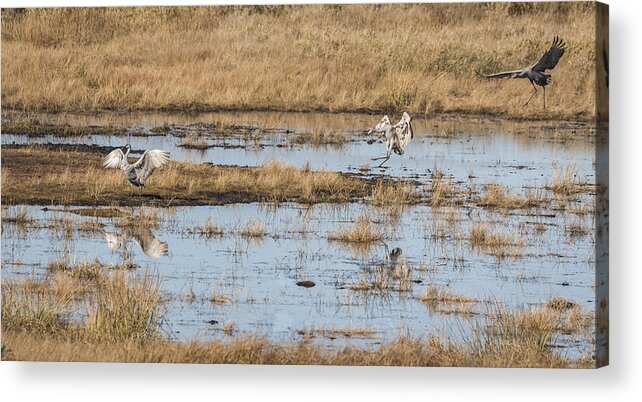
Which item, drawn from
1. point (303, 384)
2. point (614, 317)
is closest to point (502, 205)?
point (614, 317)

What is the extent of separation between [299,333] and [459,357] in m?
1.34

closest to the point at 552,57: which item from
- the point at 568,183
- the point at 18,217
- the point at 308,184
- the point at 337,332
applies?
the point at 568,183

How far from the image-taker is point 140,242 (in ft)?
49.9

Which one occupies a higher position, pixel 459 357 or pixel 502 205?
pixel 502 205

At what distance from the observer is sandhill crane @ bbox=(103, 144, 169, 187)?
602 inches

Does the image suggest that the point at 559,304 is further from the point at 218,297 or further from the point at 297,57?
the point at 297,57

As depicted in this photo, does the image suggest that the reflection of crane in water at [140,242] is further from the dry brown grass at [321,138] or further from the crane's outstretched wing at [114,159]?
the dry brown grass at [321,138]

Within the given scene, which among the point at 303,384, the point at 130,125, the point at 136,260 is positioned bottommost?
the point at 303,384

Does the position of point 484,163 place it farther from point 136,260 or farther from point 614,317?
point 136,260

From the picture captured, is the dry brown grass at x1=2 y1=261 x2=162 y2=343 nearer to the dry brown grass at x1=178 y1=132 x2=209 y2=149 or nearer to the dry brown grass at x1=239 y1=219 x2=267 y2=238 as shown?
the dry brown grass at x1=239 y1=219 x2=267 y2=238

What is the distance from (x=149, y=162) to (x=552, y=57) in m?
3.53

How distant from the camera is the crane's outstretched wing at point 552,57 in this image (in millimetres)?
14602

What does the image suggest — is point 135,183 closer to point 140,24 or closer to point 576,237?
point 140,24

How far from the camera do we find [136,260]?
1512cm
